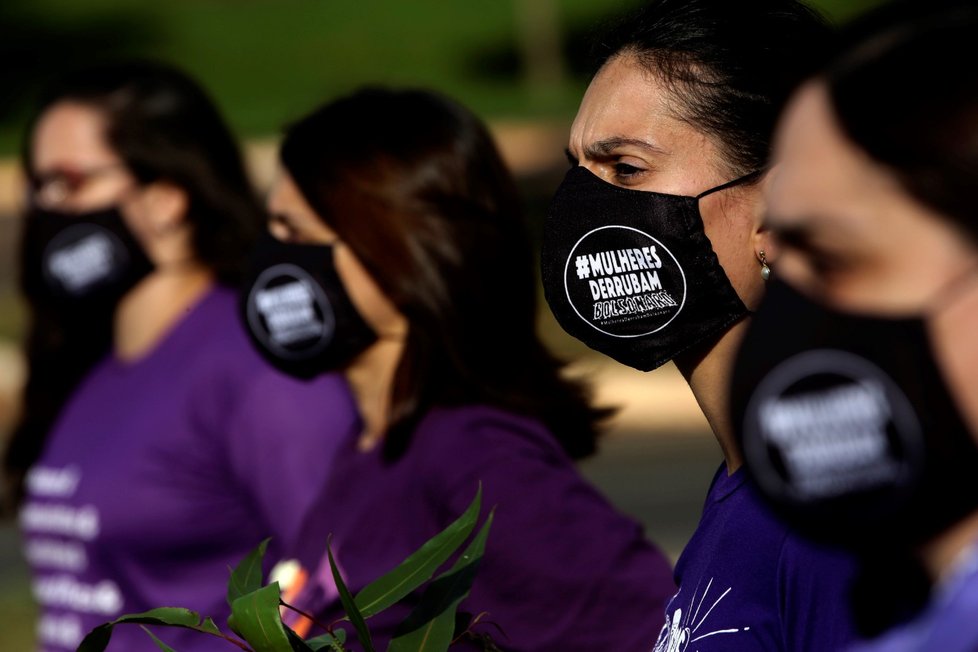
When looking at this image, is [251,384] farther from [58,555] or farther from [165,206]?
[165,206]

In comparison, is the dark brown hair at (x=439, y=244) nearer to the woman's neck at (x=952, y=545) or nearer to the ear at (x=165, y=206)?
the ear at (x=165, y=206)

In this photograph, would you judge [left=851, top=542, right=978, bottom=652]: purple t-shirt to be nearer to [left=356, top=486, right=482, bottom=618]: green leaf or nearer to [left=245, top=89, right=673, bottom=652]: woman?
[left=356, top=486, right=482, bottom=618]: green leaf

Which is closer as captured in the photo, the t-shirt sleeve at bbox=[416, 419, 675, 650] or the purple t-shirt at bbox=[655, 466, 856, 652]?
the purple t-shirt at bbox=[655, 466, 856, 652]

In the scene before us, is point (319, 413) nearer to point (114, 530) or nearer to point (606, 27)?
point (114, 530)

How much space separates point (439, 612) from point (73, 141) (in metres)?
2.72

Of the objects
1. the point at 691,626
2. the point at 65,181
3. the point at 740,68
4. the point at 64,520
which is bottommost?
the point at 64,520

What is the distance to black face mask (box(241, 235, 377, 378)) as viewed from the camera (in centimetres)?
327

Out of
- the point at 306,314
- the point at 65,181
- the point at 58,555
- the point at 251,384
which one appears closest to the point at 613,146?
the point at 306,314

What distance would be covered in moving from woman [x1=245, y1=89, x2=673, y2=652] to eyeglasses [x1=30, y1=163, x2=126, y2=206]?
104 centimetres

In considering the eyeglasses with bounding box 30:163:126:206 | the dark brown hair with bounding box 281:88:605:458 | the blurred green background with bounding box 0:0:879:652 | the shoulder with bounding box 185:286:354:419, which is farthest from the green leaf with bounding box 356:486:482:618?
the blurred green background with bounding box 0:0:879:652

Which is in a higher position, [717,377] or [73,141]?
[717,377]

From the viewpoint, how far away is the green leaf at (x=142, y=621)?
1.83m

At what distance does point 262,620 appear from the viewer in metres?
1.78

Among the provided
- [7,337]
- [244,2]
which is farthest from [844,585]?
[244,2]
